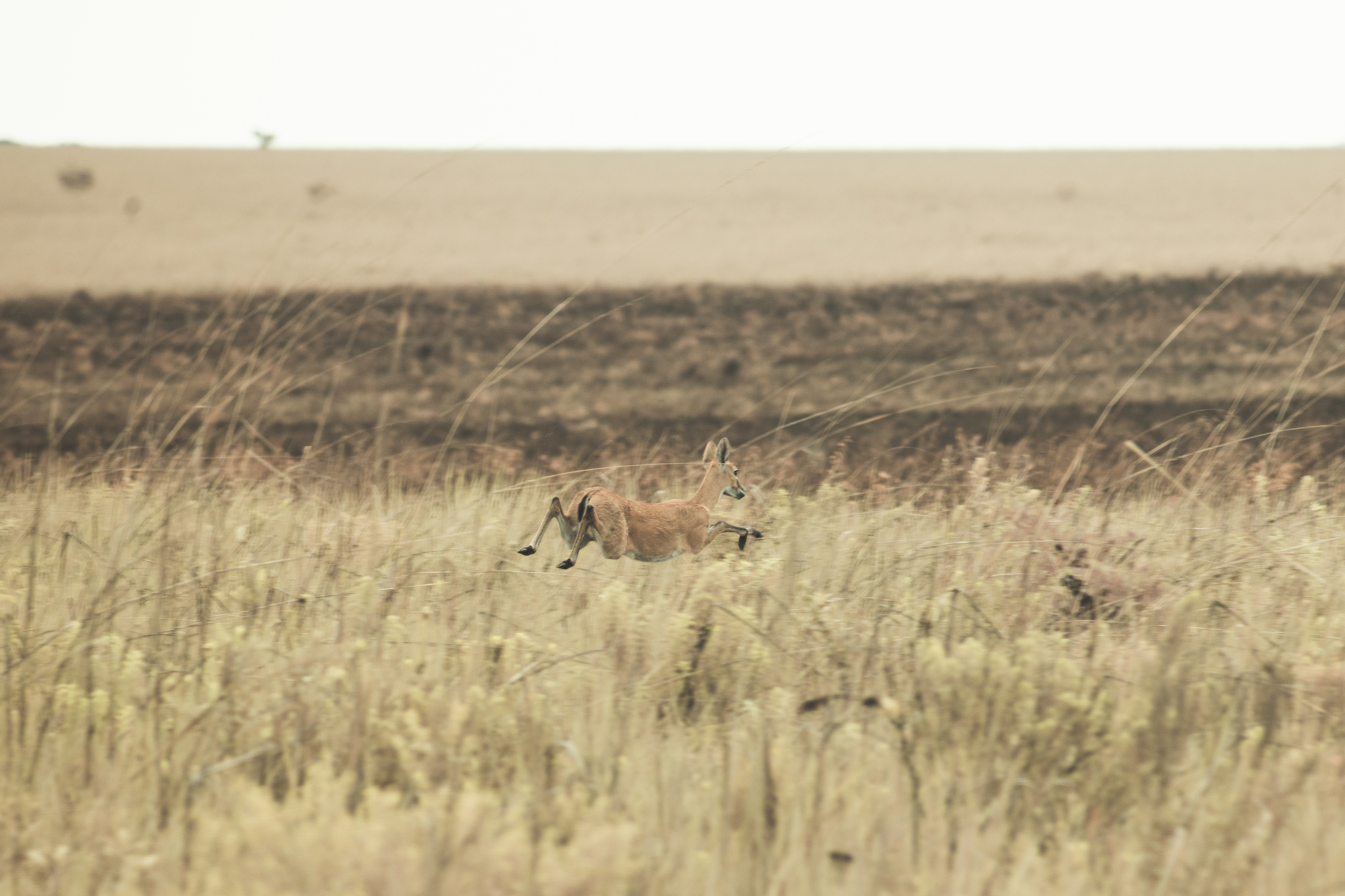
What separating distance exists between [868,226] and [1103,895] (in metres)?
32.3

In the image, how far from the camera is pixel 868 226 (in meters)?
32.3

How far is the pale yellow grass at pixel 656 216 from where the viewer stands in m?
25.0

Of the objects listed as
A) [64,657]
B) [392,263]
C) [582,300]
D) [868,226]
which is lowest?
[64,657]

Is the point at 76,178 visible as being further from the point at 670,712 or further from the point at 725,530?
the point at 670,712

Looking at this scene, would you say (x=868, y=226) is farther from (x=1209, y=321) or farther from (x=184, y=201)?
(x=184, y=201)

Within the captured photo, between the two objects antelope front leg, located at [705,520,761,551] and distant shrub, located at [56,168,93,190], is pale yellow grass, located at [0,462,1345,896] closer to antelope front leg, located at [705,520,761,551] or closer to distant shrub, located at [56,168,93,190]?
antelope front leg, located at [705,520,761,551]

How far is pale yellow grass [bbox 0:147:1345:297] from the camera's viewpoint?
82.0 ft

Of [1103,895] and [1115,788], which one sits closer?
[1103,895]

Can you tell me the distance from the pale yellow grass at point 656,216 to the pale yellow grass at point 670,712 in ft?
55.5

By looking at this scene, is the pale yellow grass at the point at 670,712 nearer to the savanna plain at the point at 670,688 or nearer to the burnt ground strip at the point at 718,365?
the savanna plain at the point at 670,688

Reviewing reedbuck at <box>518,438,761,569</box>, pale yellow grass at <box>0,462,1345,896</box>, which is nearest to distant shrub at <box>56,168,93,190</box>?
pale yellow grass at <box>0,462,1345,896</box>

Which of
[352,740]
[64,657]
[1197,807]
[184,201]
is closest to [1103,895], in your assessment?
[1197,807]

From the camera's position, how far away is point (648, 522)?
229 cm

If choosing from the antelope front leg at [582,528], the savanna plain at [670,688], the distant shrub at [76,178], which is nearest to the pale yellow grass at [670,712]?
the savanna plain at [670,688]
